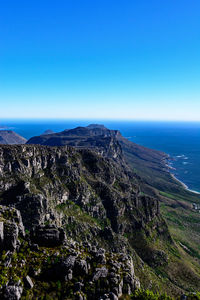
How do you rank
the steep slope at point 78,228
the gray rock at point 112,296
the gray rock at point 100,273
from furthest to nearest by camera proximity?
the gray rock at point 100,273, the steep slope at point 78,228, the gray rock at point 112,296

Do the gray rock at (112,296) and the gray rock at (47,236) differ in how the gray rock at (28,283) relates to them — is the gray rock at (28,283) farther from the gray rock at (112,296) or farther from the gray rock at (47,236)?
the gray rock at (112,296)

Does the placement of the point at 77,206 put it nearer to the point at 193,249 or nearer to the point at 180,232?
the point at 193,249

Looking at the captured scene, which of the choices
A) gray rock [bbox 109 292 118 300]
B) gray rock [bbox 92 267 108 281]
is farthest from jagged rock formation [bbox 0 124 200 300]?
gray rock [bbox 109 292 118 300]

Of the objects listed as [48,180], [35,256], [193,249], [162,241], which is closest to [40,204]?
[48,180]

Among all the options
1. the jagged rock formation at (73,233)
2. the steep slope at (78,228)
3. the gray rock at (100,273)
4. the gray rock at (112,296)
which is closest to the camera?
the gray rock at (112,296)

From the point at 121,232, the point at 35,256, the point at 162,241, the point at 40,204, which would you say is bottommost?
the point at 162,241

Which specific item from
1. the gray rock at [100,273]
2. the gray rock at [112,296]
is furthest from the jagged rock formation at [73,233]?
the gray rock at [112,296]

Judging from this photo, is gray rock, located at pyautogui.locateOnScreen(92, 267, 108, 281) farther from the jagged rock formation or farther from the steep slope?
the steep slope

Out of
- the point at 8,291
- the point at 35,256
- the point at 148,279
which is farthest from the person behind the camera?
the point at 148,279
